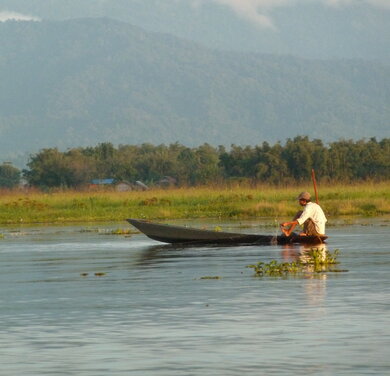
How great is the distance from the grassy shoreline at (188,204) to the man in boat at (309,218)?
21.6 m

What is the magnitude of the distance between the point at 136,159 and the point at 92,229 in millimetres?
88221

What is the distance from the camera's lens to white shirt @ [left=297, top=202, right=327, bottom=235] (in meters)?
27.8

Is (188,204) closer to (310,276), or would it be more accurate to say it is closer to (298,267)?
(298,267)

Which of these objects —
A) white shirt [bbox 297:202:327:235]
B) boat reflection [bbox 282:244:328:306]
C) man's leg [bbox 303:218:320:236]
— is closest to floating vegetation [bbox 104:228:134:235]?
boat reflection [bbox 282:244:328:306]

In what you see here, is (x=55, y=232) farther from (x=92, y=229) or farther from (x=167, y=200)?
(x=167, y=200)

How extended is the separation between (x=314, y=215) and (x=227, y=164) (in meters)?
78.3

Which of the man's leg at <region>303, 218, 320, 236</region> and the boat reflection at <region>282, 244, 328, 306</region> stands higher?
the man's leg at <region>303, 218, 320, 236</region>

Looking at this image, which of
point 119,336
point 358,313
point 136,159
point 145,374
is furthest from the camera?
point 136,159

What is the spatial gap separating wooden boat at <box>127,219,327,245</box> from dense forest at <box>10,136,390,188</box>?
47.0 meters

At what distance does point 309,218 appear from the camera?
28.5 metres

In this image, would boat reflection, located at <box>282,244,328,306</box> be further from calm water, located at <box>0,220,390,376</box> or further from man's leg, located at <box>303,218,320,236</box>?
man's leg, located at <box>303,218,320,236</box>

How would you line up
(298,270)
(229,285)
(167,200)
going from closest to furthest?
1. (229,285)
2. (298,270)
3. (167,200)

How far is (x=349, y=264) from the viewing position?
24.4 metres

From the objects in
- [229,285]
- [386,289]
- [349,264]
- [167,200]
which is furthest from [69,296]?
[167,200]
